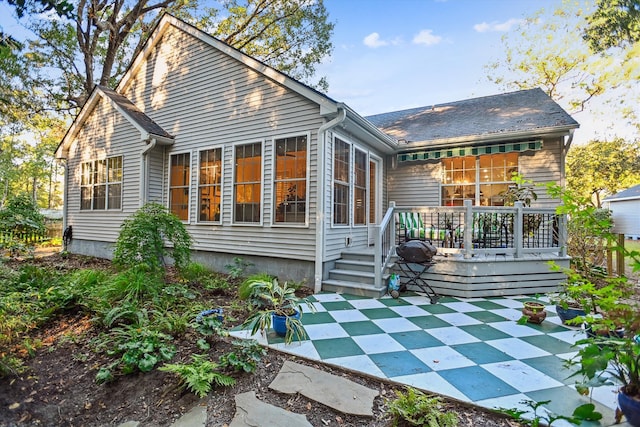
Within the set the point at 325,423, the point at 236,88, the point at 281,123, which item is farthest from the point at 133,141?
the point at 325,423

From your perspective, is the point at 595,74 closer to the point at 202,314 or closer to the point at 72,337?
the point at 202,314

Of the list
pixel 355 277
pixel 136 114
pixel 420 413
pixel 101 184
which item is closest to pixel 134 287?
pixel 355 277

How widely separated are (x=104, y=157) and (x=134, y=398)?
8439mm

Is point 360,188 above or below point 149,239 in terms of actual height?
above

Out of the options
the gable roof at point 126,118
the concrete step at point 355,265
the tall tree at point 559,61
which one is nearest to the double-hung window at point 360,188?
the concrete step at point 355,265

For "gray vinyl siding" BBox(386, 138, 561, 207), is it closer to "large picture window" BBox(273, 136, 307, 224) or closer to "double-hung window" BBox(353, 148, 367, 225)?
"double-hung window" BBox(353, 148, 367, 225)

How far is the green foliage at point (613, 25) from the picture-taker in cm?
375

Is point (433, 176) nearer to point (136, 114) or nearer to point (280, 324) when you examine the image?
point (280, 324)

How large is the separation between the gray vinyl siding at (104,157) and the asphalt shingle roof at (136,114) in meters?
0.33

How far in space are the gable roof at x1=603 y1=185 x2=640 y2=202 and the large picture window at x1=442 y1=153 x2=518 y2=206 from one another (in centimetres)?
1865

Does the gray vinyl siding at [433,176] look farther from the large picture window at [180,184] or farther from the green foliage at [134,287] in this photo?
the green foliage at [134,287]

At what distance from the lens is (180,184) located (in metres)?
7.47

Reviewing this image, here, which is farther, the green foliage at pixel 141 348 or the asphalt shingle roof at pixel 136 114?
the asphalt shingle roof at pixel 136 114

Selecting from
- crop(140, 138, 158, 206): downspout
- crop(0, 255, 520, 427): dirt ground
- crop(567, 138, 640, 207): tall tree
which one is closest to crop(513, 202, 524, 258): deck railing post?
crop(0, 255, 520, 427): dirt ground
